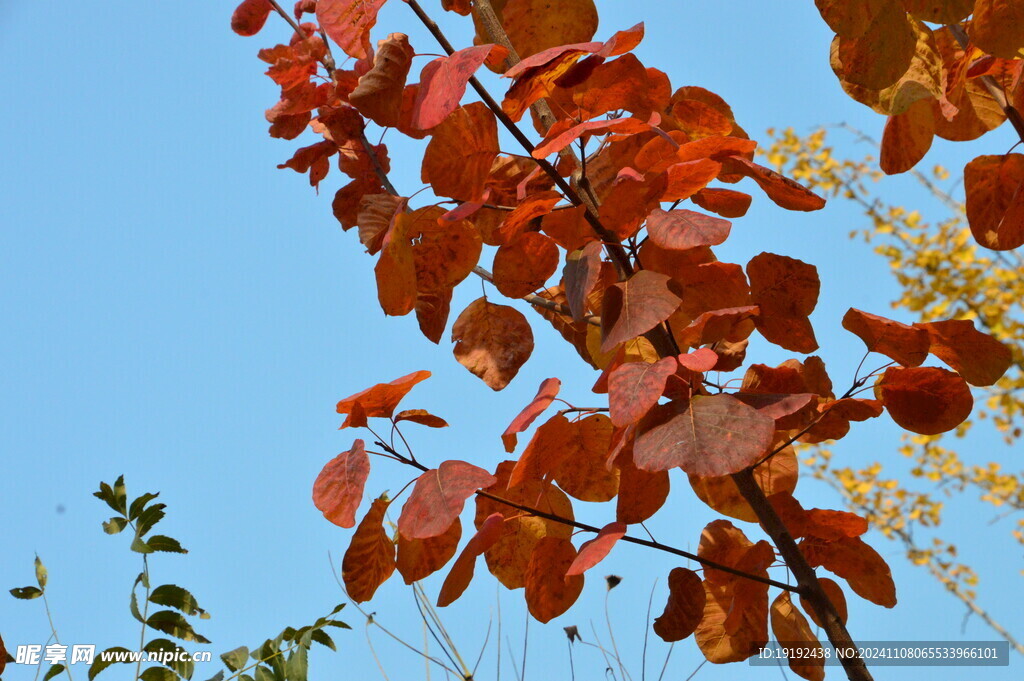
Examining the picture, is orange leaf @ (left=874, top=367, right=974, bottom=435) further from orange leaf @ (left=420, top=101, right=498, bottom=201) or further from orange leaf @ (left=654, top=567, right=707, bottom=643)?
orange leaf @ (left=420, top=101, right=498, bottom=201)

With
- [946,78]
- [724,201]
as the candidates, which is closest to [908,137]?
[946,78]

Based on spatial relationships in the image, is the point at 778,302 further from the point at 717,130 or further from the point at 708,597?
the point at 708,597

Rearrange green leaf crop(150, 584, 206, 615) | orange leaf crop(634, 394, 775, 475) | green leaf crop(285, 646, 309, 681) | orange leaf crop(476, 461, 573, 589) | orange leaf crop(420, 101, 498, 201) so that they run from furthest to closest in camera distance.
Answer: green leaf crop(150, 584, 206, 615) → green leaf crop(285, 646, 309, 681) → orange leaf crop(476, 461, 573, 589) → orange leaf crop(420, 101, 498, 201) → orange leaf crop(634, 394, 775, 475)

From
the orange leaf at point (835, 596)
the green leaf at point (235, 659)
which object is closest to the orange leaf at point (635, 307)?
the orange leaf at point (835, 596)

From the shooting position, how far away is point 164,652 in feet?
2.84

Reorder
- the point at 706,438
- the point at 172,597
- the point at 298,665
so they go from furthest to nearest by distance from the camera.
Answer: the point at 172,597, the point at 298,665, the point at 706,438

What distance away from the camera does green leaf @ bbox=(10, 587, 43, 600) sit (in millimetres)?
924

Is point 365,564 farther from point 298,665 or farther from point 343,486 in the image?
point 298,665

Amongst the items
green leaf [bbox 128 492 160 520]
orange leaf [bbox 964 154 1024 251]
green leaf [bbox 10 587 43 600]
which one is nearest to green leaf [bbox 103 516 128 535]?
green leaf [bbox 128 492 160 520]

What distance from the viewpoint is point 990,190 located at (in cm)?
64

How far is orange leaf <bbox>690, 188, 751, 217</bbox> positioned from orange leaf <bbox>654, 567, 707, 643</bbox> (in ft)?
0.89

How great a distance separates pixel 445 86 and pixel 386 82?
90mm

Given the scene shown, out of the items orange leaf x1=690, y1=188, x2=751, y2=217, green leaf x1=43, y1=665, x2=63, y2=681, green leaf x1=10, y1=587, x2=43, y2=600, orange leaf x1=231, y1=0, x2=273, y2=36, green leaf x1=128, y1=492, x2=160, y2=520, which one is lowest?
green leaf x1=43, y1=665, x2=63, y2=681

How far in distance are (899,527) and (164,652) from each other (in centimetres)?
267
